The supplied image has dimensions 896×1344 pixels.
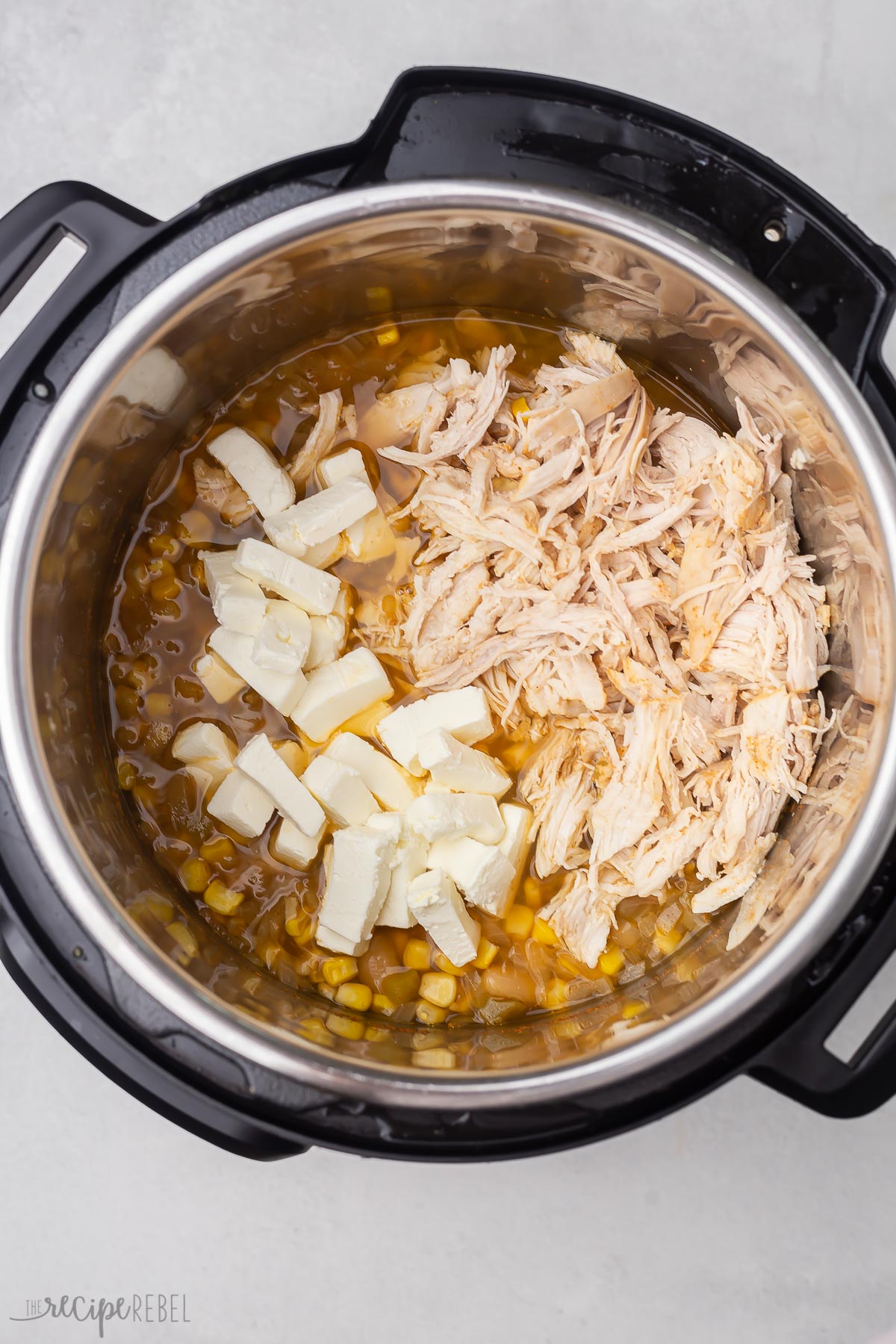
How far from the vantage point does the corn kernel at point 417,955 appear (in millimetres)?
2209

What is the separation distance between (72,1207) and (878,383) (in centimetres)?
257

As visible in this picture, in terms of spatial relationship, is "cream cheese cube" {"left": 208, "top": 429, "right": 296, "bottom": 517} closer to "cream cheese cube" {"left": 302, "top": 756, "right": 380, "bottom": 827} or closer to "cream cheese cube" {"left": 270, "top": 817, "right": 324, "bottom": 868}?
"cream cheese cube" {"left": 302, "top": 756, "right": 380, "bottom": 827}

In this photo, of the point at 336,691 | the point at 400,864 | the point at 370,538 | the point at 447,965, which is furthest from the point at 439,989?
the point at 370,538

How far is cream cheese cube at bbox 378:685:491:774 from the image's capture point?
2.14 meters

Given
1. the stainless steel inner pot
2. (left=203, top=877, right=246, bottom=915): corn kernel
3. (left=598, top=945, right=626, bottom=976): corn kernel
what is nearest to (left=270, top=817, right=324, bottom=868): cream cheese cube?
(left=203, top=877, right=246, bottom=915): corn kernel

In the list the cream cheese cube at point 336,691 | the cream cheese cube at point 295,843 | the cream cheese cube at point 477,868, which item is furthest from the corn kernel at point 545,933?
the cream cheese cube at point 336,691

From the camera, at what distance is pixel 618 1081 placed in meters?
1.70

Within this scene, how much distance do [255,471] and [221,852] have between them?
34.4 inches

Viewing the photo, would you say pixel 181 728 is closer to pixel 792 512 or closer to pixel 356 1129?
pixel 356 1129

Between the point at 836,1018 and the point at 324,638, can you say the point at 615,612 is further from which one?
the point at 836,1018

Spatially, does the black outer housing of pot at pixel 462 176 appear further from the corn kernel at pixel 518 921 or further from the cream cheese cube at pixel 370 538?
the cream cheese cube at pixel 370 538

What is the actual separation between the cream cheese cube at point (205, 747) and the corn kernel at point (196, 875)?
229 mm

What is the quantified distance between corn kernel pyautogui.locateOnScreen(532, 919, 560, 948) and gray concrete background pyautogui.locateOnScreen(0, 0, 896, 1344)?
534 mm

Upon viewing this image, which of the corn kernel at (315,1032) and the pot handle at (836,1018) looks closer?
the pot handle at (836,1018)
